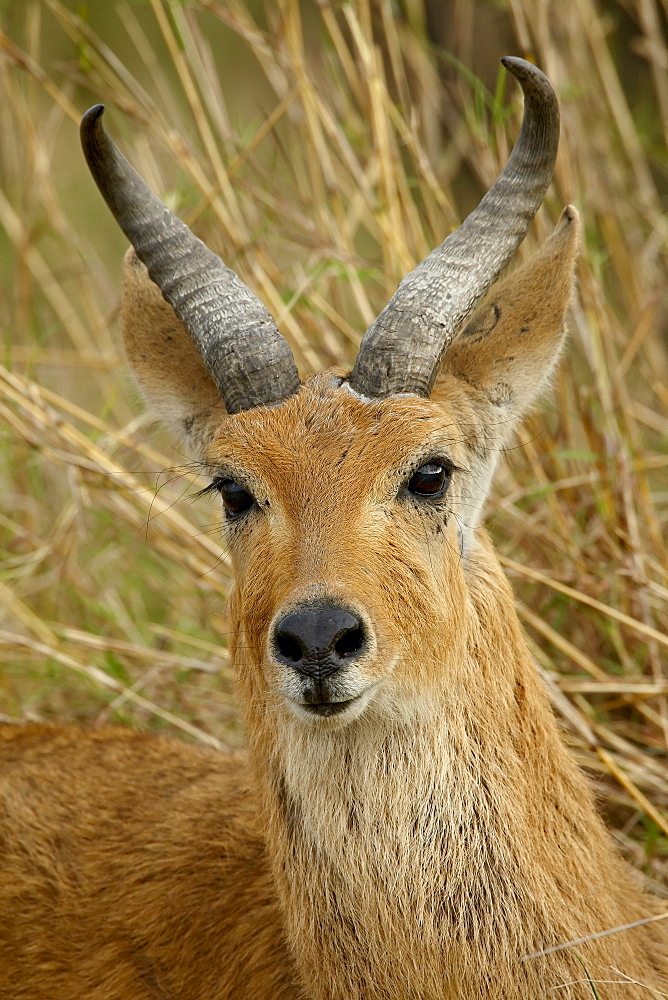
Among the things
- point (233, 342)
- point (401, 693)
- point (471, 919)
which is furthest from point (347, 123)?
point (471, 919)

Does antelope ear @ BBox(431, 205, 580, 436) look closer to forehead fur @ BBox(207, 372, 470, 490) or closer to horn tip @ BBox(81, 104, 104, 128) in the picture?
forehead fur @ BBox(207, 372, 470, 490)

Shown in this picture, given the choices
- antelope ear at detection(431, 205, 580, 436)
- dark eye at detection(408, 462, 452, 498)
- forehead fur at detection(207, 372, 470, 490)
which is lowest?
dark eye at detection(408, 462, 452, 498)

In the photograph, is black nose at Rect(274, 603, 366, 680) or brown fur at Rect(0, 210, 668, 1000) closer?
black nose at Rect(274, 603, 366, 680)

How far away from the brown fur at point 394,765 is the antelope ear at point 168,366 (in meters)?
0.01

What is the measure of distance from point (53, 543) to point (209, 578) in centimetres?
97

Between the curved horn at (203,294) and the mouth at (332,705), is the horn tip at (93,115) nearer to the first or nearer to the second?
the curved horn at (203,294)

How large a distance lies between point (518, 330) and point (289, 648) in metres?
1.59

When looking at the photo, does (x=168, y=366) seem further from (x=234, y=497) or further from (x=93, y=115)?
(x=93, y=115)

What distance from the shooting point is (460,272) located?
4113 mm

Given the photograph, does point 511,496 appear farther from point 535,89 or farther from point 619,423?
point 535,89

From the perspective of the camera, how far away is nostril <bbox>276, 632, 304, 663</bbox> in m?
3.39

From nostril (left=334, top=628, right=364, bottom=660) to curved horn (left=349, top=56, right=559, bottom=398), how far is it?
97 centimetres

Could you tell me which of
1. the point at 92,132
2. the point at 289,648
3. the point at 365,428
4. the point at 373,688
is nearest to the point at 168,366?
the point at 92,132

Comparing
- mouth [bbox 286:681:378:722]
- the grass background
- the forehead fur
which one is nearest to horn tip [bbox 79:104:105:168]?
the forehead fur
